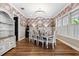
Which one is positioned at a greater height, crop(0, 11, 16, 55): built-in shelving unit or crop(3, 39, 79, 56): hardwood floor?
crop(0, 11, 16, 55): built-in shelving unit

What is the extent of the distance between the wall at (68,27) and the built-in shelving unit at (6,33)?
4.60 feet

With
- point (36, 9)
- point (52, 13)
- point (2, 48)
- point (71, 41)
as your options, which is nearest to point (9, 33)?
point (2, 48)

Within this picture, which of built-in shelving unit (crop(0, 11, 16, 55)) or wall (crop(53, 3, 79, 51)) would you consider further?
wall (crop(53, 3, 79, 51))

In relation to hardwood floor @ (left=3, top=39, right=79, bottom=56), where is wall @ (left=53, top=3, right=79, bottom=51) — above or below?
above

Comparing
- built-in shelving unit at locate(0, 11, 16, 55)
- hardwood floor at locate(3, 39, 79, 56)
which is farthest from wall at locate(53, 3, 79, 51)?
built-in shelving unit at locate(0, 11, 16, 55)

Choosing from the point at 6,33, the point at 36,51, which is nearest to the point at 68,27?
the point at 36,51

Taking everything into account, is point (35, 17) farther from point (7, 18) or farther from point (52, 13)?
point (7, 18)

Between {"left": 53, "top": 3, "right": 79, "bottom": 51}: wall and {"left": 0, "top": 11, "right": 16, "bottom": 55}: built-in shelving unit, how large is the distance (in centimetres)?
140

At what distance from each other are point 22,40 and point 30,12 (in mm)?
1048

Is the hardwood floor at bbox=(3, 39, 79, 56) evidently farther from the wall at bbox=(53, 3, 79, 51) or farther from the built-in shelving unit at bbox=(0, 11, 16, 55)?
the wall at bbox=(53, 3, 79, 51)

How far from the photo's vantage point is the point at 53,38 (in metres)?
3.67

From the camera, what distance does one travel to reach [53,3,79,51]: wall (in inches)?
120

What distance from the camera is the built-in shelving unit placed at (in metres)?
2.53

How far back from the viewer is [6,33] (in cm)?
306
